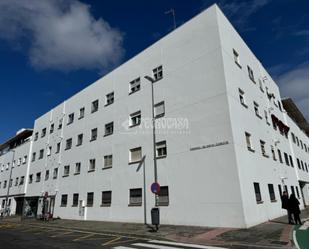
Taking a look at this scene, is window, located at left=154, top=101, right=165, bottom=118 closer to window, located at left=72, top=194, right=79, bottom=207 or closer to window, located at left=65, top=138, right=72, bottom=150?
window, located at left=72, top=194, right=79, bottom=207

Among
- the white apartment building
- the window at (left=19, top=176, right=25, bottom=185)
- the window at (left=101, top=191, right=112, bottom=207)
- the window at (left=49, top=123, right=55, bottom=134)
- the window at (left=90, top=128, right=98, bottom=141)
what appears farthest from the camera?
the window at (left=19, top=176, right=25, bottom=185)

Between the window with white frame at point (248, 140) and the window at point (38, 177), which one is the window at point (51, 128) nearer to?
the window at point (38, 177)

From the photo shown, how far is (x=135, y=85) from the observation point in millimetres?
22000

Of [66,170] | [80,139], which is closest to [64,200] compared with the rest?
[66,170]

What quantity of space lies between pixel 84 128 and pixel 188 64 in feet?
47.9

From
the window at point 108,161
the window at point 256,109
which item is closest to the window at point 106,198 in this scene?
the window at point 108,161

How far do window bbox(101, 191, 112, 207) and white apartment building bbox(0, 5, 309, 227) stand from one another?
203 mm

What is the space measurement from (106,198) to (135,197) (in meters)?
3.86

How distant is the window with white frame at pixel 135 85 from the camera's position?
21.6 meters

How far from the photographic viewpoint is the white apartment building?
1455cm

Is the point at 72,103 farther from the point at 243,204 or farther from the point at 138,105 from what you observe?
the point at 243,204

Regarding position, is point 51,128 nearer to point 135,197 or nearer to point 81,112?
point 81,112

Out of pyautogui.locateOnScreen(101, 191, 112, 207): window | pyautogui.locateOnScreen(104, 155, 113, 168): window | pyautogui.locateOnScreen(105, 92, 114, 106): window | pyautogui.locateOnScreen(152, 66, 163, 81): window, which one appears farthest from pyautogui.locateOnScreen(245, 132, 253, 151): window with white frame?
pyautogui.locateOnScreen(105, 92, 114, 106): window

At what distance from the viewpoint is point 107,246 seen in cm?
986
